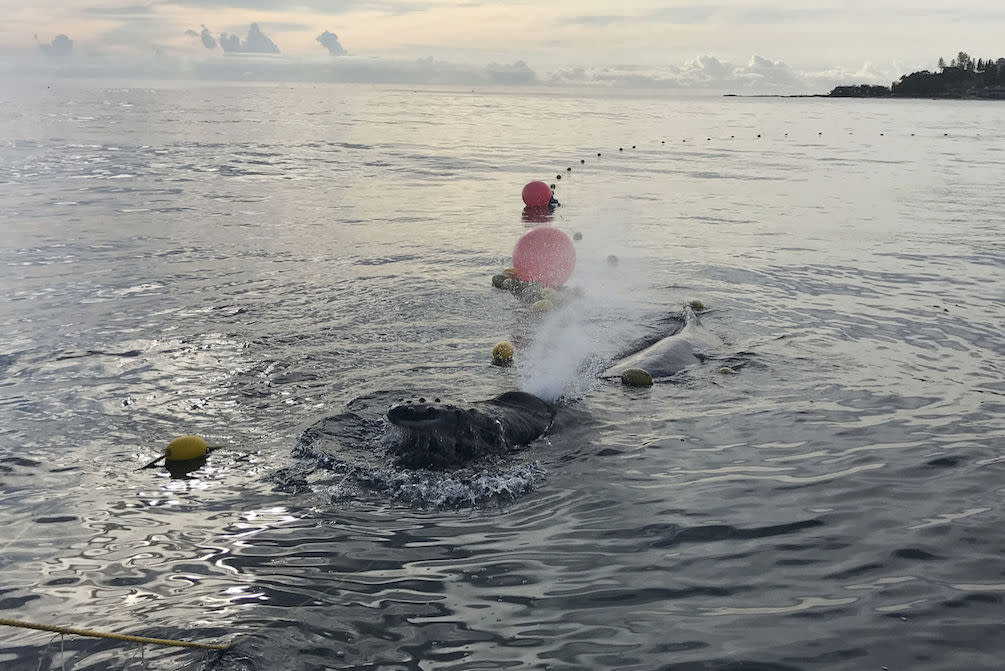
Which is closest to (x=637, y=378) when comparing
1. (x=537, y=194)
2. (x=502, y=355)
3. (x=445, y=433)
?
(x=502, y=355)

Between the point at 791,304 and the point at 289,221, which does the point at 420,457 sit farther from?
the point at 289,221

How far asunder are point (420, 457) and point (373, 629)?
2535 mm

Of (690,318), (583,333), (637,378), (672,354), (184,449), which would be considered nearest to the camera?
(184,449)

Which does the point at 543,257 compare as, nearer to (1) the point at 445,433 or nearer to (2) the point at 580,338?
(2) the point at 580,338

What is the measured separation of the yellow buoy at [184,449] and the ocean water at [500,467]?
23 centimetres

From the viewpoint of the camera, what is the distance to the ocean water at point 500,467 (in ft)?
18.0

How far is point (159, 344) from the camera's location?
37.3 ft

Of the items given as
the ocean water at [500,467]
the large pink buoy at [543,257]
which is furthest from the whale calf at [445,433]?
the large pink buoy at [543,257]

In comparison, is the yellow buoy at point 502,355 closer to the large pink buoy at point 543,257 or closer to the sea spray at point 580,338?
the sea spray at point 580,338

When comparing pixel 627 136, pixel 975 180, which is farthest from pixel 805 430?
pixel 627 136

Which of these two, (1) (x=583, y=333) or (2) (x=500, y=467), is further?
(1) (x=583, y=333)

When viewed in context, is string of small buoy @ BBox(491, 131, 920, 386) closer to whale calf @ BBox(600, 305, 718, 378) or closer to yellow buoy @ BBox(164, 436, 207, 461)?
whale calf @ BBox(600, 305, 718, 378)

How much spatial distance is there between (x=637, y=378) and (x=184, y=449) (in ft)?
18.3

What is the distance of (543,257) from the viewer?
49.2 ft
